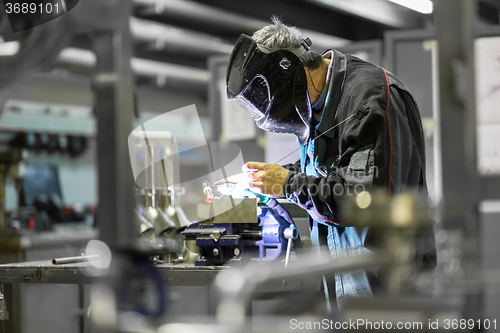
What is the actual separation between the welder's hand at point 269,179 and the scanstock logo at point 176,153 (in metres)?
0.21

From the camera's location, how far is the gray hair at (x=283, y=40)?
63.6 inches

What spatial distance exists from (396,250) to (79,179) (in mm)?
4898

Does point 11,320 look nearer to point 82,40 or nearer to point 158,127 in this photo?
point 158,127

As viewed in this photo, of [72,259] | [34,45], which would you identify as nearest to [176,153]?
[72,259]

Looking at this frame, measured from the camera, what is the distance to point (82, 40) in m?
4.32

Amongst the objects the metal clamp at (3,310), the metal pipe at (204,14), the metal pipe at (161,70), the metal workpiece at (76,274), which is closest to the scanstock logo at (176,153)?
the metal workpiece at (76,274)

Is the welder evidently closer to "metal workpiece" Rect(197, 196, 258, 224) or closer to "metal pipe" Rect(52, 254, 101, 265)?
"metal workpiece" Rect(197, 196, 258, 224)

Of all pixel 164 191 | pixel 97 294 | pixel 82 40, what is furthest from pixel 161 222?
pixel 82 40

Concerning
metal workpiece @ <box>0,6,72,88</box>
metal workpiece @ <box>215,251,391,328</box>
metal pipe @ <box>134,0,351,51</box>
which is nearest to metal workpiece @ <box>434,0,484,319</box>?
metal workpiece @ <box>215,251,391,328</box>

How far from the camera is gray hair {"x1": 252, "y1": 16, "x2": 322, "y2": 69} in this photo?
1.62m

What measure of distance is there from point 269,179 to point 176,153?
58 centimetres

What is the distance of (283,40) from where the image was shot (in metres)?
1.62

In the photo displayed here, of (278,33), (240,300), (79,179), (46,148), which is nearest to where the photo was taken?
(240,300)

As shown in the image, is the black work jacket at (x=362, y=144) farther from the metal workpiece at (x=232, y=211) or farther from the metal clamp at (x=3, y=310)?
the metal clamp at (x=3, y=310)
